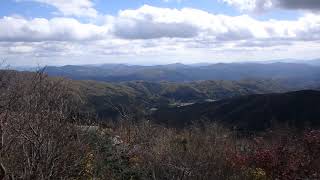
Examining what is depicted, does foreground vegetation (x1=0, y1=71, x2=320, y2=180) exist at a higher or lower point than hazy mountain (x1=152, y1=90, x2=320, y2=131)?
higher

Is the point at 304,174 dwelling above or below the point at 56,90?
below

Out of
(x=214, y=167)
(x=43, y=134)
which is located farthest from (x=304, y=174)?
(x=43, y=134)

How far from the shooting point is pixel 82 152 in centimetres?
1109

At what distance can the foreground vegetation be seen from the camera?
8820 mm

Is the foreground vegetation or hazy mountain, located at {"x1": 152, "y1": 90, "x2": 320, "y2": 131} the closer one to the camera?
the foreground vegetation

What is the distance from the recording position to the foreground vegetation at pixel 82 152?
882 centimetres

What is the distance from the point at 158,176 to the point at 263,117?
132 meters

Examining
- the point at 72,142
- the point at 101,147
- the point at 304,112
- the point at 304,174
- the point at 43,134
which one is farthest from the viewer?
the point at 304,112

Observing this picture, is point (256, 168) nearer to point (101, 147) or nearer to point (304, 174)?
point (304, 174)

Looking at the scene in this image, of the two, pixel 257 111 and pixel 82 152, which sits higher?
pixel 82 152

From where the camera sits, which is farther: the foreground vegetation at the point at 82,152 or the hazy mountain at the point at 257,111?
the hazy mountain at the point at 257,111

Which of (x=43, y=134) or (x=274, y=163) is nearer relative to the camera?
(x=43, y=134)

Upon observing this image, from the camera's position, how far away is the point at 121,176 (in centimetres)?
1730

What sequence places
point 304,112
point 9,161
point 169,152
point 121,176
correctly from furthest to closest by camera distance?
point 304,112
point 121,176
point 169,152
point 9,161
